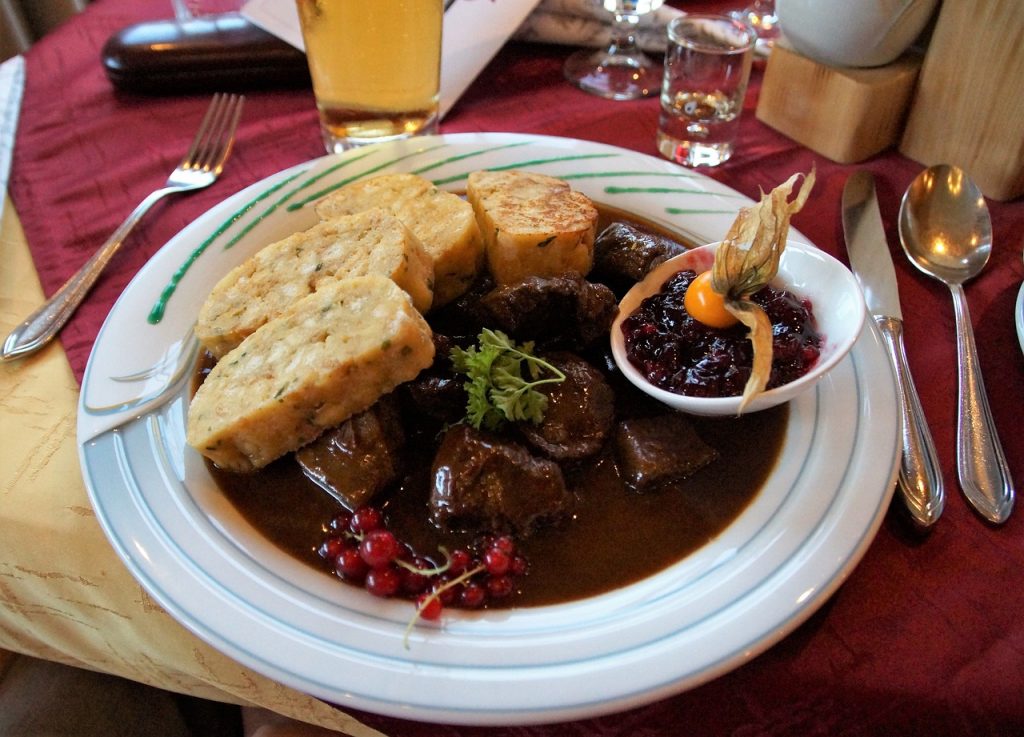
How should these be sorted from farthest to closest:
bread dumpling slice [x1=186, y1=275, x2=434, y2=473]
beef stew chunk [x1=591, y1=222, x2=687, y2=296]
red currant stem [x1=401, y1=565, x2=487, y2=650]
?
1. beef stew chunk [x1=591, y1=222, x2=687, y2=296]
2. bread dumpling slice [x1=186, y1=275, x2=434, y2=473]
3. red currant stem [x1=401, y1=565, x2=487, y2=650]

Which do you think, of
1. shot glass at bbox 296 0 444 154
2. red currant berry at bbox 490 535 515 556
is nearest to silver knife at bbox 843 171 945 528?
red currant berry at bbox 490 535 515 556

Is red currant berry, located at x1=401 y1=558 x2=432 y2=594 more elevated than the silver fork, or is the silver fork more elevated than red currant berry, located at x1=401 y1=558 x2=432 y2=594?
the silver fork

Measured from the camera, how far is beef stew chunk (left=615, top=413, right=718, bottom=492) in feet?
6.48

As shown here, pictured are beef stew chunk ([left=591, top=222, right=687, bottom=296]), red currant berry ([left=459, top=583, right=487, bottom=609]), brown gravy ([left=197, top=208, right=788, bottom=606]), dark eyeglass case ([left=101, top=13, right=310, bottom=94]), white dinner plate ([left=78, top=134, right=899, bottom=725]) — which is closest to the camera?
white dinner plate ([left=78, top=134, right=899, bottom=725])

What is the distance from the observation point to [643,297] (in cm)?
239

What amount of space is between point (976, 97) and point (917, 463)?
6.18 ft

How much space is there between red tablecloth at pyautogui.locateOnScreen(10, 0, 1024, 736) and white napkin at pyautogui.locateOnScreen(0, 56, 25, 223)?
45mm

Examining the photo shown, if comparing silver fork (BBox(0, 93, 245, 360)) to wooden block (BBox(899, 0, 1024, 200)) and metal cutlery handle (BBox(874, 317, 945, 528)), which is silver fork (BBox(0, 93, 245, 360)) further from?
wooden block (BBox(899, 0, 1024, 200))

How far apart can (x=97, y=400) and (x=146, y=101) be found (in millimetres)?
2265

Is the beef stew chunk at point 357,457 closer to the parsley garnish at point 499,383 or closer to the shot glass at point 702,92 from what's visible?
the parsley garnish at point 499,383

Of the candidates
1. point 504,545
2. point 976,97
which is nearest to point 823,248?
point 976,97

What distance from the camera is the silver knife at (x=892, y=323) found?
6.18 ft

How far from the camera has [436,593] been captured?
5.50 feet

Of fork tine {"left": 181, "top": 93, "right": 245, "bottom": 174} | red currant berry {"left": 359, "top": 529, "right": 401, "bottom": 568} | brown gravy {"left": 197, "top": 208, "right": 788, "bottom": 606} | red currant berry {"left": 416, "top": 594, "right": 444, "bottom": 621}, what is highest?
fork tine {"left": 181, "top": 93, "right": 245, "bottom": 174}
